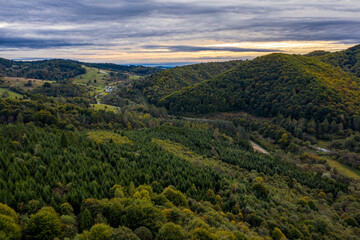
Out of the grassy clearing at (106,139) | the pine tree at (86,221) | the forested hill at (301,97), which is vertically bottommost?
the grassy clearing at (106,139)

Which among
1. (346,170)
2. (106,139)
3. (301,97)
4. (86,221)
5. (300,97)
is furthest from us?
(300,97)

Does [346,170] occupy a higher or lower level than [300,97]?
lower

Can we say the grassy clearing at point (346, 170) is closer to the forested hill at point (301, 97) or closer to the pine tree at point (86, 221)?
the forested hill at point (301, 97)

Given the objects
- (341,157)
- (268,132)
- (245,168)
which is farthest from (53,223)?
(268,132)

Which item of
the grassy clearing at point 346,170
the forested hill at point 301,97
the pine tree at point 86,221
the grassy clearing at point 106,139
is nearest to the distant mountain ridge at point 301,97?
the forested hill at point 301,97

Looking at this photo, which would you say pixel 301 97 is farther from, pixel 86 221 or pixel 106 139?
pixel 86 221

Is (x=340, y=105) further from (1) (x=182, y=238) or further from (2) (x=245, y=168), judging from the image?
(1) (x=182, y=238)

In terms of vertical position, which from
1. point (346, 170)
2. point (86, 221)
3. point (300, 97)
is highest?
point (300, 97)

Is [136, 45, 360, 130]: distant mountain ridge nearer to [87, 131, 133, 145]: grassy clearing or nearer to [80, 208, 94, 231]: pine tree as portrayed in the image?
[87, 131, 133, 145]: grassy clearing

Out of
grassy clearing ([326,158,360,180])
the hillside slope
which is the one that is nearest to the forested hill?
the hillside slope

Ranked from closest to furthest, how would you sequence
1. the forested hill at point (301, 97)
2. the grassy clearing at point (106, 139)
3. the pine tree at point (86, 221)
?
the pine tree at point (86, 221)
the grassy clearing at point (106, 139)
the forested hill at point (301, 97)

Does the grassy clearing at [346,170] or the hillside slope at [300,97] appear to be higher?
the hillside slope at [300,97]

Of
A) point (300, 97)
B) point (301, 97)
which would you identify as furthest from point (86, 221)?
point (300, 97)
